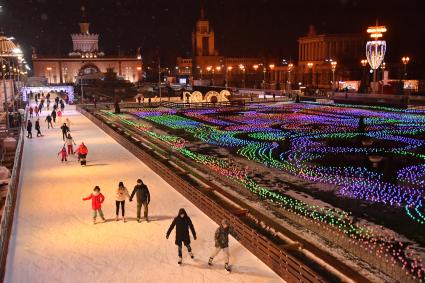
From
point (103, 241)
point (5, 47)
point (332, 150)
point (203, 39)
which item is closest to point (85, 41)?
point (203, 39)

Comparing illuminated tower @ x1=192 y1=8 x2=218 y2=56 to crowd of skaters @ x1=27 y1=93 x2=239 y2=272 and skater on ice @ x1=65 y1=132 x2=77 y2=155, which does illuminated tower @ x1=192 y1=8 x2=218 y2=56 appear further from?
crowd of skaters @ x1=27 y1=93 x2=239 y2=272

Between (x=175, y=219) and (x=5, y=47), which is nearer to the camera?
(x=175, y=219)

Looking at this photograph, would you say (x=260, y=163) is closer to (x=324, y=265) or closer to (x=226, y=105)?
(x=324, y=265)

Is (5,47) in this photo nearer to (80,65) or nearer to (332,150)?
(332,150)

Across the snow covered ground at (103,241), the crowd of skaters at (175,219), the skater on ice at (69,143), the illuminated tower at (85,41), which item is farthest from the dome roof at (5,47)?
the illuminated tower at (85,41)

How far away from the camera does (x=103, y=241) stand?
41.4ft

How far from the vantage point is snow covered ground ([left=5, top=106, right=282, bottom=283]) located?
10.5m

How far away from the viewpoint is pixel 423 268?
10.7m

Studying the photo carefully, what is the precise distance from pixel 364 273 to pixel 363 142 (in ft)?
51.3

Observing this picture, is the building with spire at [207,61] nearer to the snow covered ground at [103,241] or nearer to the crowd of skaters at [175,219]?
the snow covered ground at [103,241]

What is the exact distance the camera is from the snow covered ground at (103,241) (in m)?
10.5

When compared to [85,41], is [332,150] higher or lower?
lower

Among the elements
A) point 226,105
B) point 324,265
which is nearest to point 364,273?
point 324,265

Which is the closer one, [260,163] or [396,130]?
[260,163]
